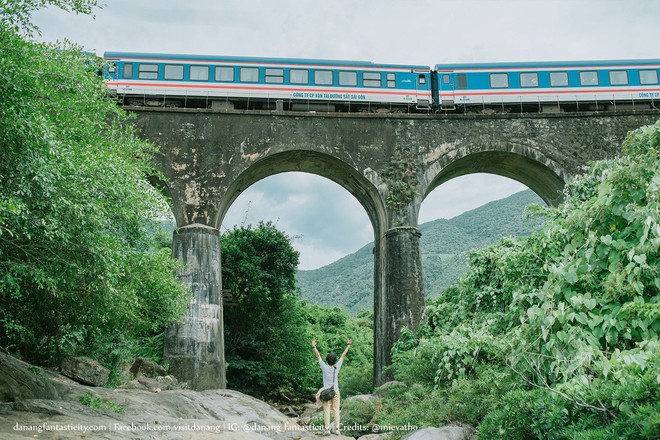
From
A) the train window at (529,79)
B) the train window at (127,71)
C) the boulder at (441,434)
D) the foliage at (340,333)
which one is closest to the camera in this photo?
the boulder at (441,434)

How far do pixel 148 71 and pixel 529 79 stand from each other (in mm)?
12609

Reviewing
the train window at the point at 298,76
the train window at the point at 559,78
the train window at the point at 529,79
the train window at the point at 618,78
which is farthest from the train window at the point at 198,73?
the train window at the point at 618,78

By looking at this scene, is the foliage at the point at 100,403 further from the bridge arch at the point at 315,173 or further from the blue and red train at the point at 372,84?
the blue and red train at the point at 372,84

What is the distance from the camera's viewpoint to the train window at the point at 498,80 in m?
20.1

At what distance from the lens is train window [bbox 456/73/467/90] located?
786 inches

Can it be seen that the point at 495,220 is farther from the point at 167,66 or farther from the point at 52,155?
the point at 52,155

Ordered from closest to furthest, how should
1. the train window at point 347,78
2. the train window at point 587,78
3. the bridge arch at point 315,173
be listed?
the bridge arch at point 315,173 → the train window at point 347,78 → the train window at point 587,78

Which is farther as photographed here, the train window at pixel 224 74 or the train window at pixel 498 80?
the train window at pixel 498 80

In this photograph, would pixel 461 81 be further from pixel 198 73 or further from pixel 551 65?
pixel 198 73

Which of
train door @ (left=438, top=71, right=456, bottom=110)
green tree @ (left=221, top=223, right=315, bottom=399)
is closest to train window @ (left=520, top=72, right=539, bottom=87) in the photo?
train door @ (left=438, top=71, right=456, bottom=110)

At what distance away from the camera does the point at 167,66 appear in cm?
1956

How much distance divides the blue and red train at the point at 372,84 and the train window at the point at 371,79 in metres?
0.03

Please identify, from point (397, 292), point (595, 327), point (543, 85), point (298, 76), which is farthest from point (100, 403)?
point (543, 85)

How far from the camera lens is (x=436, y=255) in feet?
193
